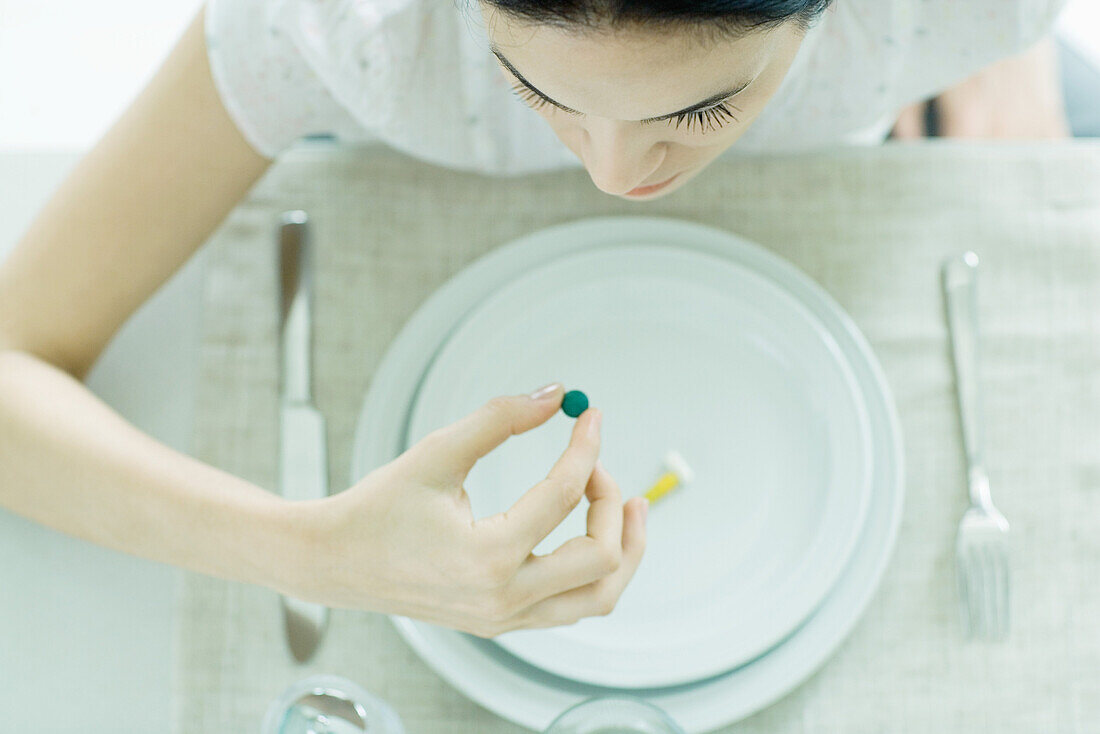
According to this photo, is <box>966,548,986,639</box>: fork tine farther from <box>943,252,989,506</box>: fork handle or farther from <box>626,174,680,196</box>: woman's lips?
<box>626,174,680,196</box>: woman's lips

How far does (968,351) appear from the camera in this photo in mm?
521

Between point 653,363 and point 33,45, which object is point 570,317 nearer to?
point 653,363

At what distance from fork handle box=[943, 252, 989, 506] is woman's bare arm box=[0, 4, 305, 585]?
43 cm

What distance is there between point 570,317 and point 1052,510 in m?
0.31

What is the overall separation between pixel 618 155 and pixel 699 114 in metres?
0.04

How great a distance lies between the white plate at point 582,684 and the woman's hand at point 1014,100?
1.15ft

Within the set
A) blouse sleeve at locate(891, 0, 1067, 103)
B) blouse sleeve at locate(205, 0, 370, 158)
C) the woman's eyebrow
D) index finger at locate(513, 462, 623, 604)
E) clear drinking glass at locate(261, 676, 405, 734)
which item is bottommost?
clear drinking glass at locate(261, 676, 405, 734)

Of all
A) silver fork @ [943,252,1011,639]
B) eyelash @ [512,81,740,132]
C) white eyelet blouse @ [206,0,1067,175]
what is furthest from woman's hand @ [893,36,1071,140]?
eyelash @ [512,81,740,132]

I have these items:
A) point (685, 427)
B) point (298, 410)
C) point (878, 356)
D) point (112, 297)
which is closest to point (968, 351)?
point (878, 356)

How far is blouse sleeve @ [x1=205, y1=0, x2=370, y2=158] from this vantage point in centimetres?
51

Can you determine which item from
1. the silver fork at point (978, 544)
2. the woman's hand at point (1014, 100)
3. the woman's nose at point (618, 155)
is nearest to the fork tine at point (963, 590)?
the silver fork at point (978, 544)

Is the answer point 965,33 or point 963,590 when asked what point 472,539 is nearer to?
point 963,590

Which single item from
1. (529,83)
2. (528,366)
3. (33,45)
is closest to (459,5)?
(529,83)

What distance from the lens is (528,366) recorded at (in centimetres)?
52
